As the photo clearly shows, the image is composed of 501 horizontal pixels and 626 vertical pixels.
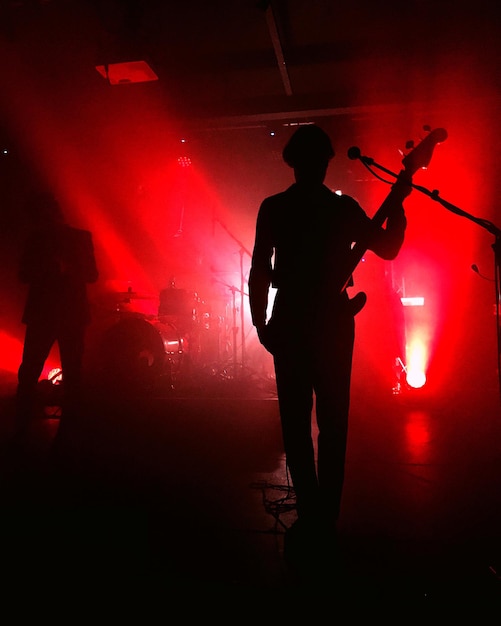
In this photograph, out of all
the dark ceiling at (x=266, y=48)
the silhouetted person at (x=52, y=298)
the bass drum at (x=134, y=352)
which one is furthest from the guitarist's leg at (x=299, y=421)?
the bass drum at (x=134, y=352)

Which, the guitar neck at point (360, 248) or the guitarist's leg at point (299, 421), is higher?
the guitar neck at point (360, 248)

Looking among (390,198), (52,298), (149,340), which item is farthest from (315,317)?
(149,340)

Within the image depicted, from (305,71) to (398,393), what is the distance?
3.88 m

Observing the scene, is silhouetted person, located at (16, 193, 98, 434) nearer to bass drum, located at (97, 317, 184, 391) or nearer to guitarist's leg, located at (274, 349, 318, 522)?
guitarist's leg, located at (274, 349, 318, 522)

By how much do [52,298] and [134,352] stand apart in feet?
10.4

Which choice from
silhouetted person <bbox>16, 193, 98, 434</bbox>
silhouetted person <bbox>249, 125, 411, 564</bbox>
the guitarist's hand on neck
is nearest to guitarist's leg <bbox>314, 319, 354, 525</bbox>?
silhouetted person <bbox>249, 125, 411, 564</bbox>

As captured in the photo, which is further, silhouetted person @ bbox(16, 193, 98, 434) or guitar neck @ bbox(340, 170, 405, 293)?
silhouetted person @ bbox(16, 193, 98, 434)

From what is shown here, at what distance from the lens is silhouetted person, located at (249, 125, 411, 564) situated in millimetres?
1737

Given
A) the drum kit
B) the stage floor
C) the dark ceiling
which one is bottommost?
the stage floor

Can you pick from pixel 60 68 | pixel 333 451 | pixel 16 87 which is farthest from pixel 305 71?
pixel 333 451

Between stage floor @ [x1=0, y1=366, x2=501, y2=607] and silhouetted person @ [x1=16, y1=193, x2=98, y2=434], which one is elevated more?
silhouetted person @ [x1=16, y1=193, x2=98, y2=434]

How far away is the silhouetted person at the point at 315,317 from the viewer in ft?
5.70

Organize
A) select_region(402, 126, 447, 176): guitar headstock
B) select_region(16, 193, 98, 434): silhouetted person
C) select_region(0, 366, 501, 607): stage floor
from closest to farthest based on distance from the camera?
1. select_region(0, 366, 501, 607): stage floor
2. select_region(402, 126, 447, 176): guitar headstock
3. select_region(16, 193, 98, 434): silhouetted person

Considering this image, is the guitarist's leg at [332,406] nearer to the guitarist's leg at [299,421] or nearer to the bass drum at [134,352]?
the guitarist's leg at [299,421]
